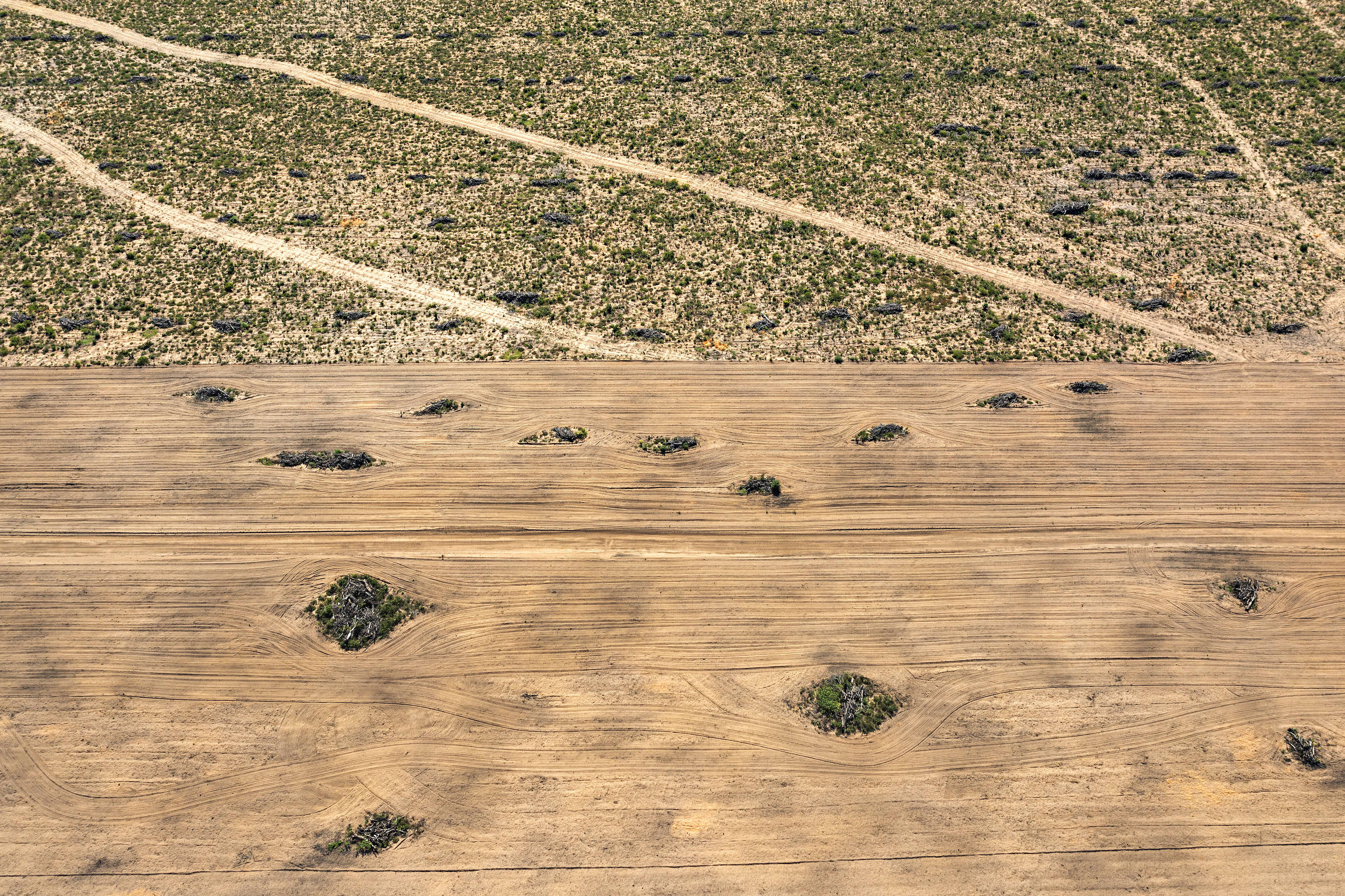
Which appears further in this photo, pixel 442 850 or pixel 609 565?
pixel 609 565

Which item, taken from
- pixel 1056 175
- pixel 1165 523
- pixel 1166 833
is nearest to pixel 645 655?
pixel 1166 833

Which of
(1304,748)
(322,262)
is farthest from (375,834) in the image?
(1304,748)

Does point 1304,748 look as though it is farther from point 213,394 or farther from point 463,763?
point 213,394

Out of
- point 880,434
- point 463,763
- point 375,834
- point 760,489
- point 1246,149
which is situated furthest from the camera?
point 1246,149

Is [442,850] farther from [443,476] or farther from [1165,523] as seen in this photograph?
[1165,523]

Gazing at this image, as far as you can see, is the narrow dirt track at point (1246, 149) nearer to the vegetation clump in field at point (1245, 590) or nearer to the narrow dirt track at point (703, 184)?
the narrow dirt track at point (703, 184)

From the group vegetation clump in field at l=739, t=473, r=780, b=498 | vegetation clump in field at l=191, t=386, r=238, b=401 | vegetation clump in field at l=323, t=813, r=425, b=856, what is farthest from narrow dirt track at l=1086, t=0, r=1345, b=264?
vegetation clump in field at l=191, t=386, r=238, b=401
